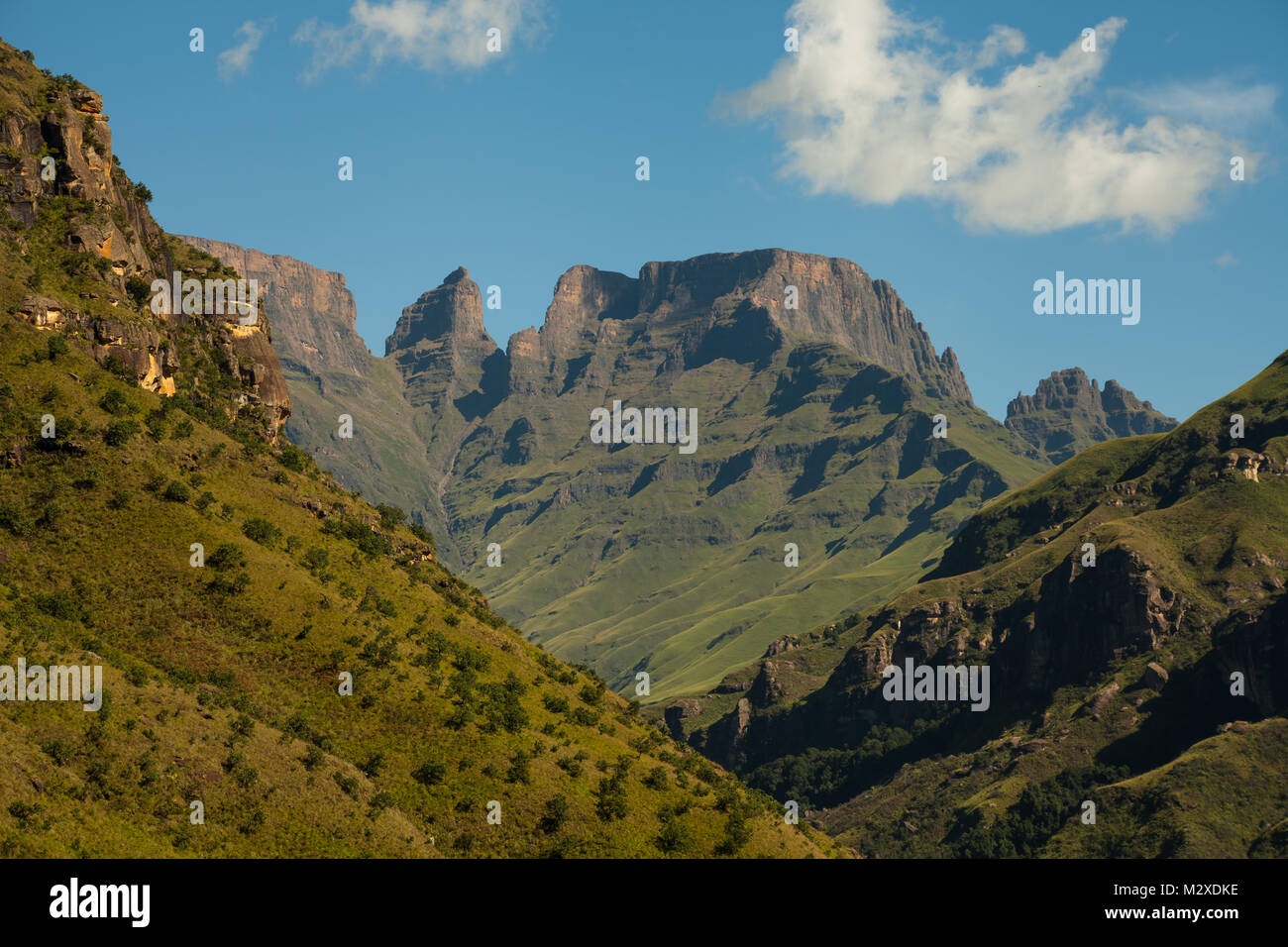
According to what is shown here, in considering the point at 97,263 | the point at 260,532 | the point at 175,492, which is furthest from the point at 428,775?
the point at 97,263

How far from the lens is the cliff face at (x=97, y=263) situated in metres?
139

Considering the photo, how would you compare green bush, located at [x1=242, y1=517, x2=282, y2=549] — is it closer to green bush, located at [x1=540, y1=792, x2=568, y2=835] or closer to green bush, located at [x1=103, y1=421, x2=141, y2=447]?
green bush, located at [x1=103, y1=421, x2=141, y2=447]

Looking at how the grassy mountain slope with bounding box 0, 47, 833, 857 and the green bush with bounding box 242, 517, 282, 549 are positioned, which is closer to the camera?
the grassy mountain slope with bounding box 0, 47, 833, 857

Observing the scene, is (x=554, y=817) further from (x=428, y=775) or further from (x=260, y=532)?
(x=260, y=532)

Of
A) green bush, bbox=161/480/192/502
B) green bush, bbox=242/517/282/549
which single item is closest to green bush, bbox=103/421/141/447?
green bush, bbox=161/480/192/502

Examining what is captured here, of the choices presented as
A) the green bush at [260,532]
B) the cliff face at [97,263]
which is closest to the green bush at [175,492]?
the green bush at [260,532]

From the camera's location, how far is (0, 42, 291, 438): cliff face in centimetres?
13900

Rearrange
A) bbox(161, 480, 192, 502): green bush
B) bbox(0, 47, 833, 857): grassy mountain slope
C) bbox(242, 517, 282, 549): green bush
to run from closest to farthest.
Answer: bbox(0, 47, 833, 857): grassy mountain slope
bbox(161, 480, 192, 502): green bush
bbox(242, 517, 282, 549): green bush

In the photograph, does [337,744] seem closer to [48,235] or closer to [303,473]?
[303,473]
